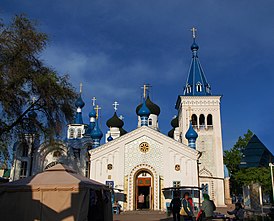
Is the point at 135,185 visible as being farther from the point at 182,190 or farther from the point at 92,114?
the point at 92,114

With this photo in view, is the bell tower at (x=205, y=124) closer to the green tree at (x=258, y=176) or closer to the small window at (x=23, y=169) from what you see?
the green tree at (x=258, y=176)

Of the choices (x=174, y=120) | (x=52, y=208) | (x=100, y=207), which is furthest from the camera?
(x=174, y=120)

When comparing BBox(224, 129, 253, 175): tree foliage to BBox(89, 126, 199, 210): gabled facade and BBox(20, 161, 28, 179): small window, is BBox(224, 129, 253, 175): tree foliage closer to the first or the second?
BBox(89, 126, 199, 210): gabled facade

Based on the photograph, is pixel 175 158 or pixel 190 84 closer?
pixel 175 158

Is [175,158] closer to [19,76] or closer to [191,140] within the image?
[191,140]

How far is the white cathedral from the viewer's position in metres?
28.3

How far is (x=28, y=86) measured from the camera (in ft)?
52.6

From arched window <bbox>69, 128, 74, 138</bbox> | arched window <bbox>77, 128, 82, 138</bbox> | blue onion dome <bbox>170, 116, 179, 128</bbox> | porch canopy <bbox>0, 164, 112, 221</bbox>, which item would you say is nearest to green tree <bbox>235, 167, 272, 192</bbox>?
blue onion dome <bbox>170, 116, 179, 128</bbox>

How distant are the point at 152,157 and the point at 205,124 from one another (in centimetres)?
1153

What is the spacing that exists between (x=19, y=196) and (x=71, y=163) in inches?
1006

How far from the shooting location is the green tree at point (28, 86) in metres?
14.7

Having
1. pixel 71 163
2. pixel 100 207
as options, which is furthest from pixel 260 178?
pixel 100 207

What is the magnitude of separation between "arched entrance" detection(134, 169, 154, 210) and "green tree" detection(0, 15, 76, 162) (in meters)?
12.8

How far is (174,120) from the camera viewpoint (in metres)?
51.2
